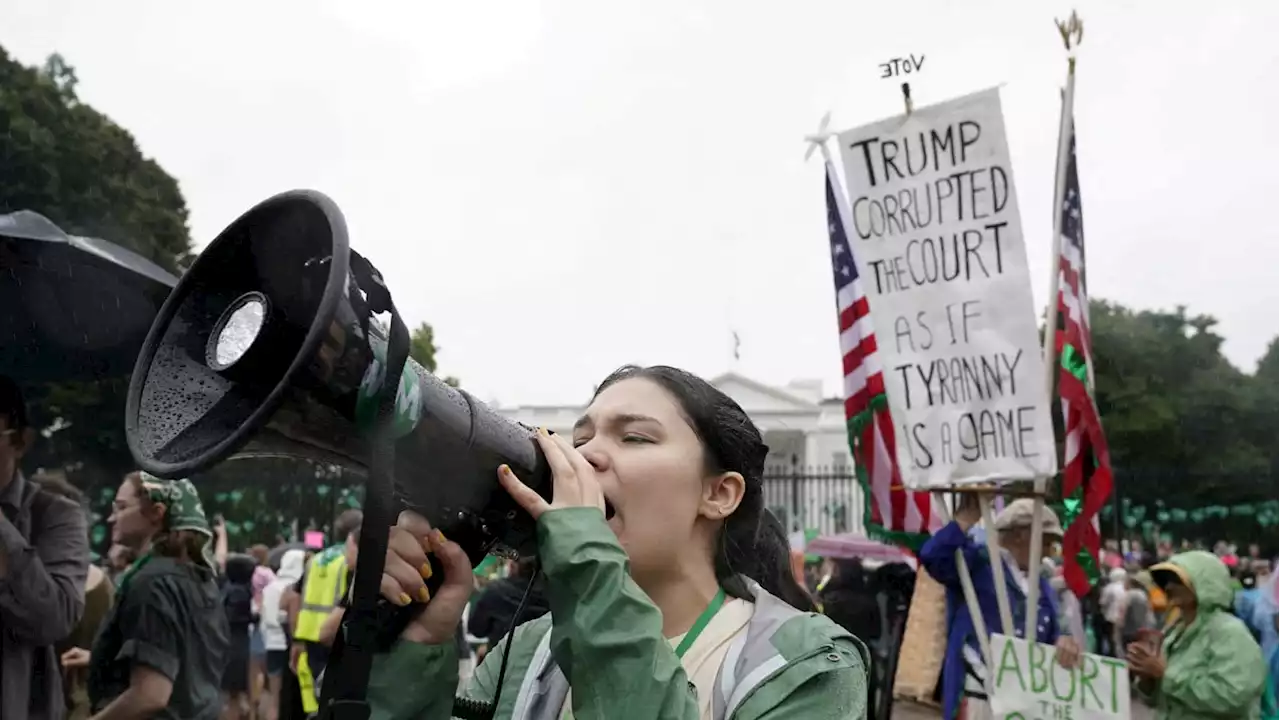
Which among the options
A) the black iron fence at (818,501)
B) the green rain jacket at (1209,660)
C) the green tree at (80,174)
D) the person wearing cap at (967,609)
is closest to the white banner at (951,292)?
the person wearing cap at (967,609)

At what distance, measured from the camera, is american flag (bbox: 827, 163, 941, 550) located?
18.4 ft

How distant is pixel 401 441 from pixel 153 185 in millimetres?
26968

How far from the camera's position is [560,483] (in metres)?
1.45

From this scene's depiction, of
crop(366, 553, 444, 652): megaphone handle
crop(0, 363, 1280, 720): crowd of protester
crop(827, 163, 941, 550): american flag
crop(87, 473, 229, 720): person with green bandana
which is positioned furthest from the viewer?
crop(827, 163, 941, 550): american flag

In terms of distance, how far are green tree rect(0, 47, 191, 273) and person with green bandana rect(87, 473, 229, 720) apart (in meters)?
16.6

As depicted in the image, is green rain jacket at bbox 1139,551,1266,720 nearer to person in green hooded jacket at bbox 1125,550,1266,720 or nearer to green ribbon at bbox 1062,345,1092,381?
person in green hooded jacket at bbox 1125,550,1266,720

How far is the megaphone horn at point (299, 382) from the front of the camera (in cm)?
116

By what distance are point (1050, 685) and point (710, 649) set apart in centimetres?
307

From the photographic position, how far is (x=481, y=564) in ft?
5.30

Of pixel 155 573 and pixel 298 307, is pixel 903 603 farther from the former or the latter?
pixel 298 307

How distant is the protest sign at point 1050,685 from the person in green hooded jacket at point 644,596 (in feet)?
8.97

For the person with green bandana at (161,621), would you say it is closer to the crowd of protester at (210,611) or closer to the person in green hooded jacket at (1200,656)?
the crowd of protester at (210,611)

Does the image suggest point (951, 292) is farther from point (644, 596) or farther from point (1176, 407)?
point (1176, 407)

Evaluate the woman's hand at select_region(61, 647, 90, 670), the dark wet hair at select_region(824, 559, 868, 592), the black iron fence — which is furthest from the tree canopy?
the woman's hand at select_region(61, 647, 90, 670)
